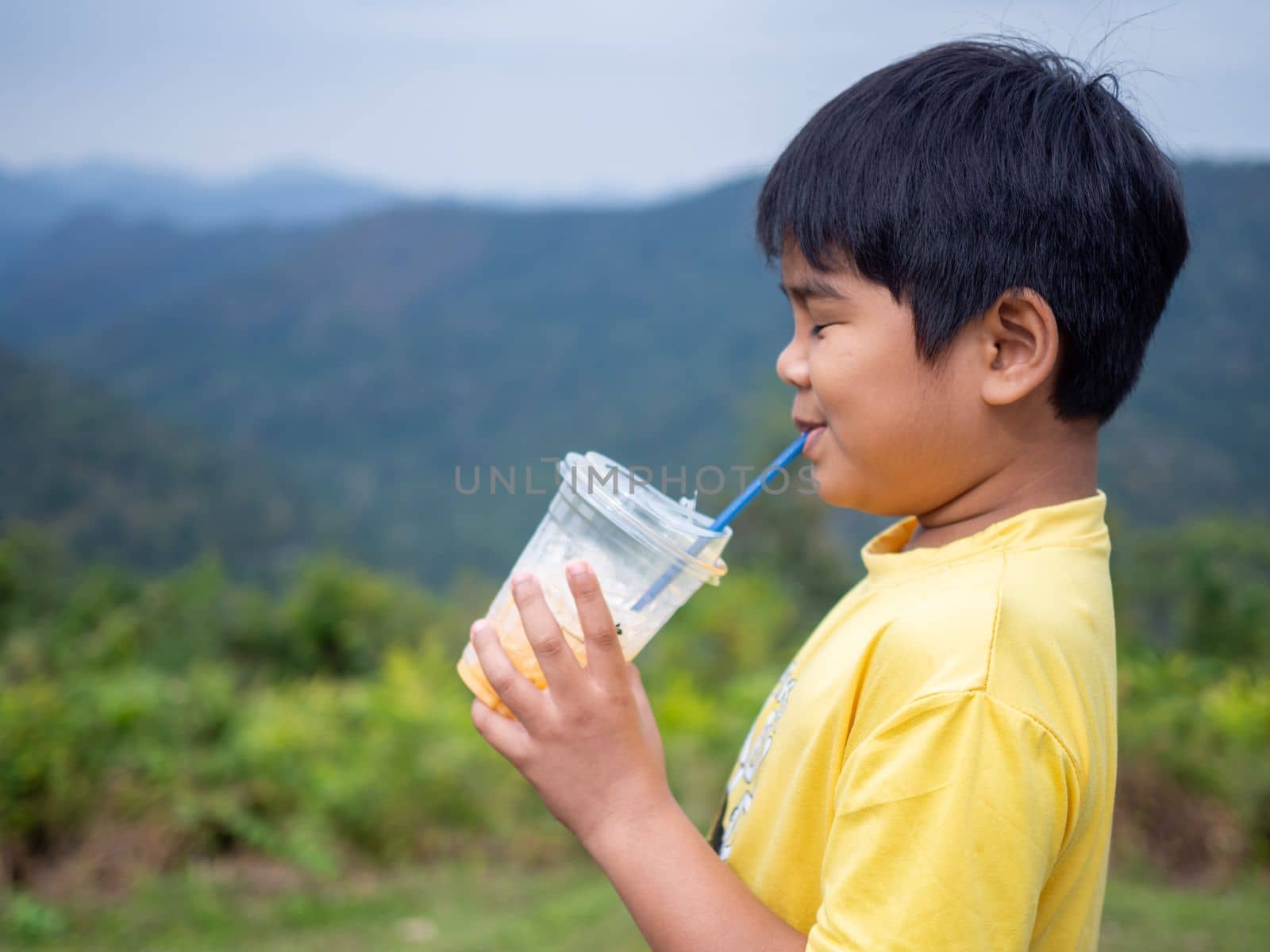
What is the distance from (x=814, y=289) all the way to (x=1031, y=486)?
290mm

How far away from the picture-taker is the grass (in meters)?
3.16

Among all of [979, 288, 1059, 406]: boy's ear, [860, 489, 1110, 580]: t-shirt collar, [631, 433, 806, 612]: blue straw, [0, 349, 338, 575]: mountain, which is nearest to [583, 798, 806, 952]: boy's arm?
[631, 433, 806, 612]: blue straw

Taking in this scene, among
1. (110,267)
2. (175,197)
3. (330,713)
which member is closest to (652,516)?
(330,713)

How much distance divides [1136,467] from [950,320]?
6.77 metres

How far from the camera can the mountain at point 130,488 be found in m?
8.93

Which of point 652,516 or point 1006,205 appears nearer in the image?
point 1006,205

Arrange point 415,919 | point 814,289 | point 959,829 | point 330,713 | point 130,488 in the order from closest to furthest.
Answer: point 959,829 < point 814,289 < point 415,919 < point 330,713 < point 130,488

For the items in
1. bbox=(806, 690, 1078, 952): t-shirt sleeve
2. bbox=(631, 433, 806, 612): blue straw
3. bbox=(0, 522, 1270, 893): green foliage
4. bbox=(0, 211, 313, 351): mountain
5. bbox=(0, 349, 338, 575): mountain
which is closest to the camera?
bbox=(806, 690, 1078, 952): t-shirt sleeve

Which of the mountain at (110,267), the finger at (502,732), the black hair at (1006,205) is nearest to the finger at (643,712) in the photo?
the finger at (502,732)

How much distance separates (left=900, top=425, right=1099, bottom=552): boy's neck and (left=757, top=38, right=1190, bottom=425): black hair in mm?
38

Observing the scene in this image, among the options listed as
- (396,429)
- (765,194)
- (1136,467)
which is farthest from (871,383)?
(396,429)

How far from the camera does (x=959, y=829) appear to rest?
776mm

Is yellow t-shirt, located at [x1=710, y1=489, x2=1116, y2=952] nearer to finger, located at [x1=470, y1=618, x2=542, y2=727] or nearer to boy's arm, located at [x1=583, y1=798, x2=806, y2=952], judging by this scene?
boy's arm, located at [x1=583, y1=798, x2=806, y2=952]

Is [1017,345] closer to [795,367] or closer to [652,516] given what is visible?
[795,367]
